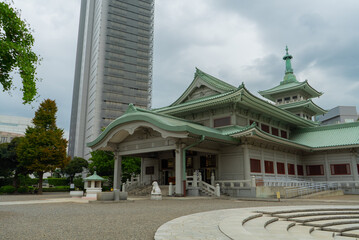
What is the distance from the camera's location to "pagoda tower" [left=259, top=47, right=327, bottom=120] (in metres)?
43.2

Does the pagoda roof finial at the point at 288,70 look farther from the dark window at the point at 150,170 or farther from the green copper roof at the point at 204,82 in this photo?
the dark window at the point at 150,170

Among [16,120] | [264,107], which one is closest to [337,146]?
[264,107]

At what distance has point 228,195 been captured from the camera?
23453 millimetres

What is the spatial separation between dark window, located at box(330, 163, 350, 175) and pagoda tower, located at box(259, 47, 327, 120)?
42.2ft

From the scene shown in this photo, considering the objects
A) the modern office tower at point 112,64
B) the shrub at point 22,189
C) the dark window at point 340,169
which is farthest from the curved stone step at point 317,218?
the modern office tower at point 112,64

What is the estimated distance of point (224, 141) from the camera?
77.4ft

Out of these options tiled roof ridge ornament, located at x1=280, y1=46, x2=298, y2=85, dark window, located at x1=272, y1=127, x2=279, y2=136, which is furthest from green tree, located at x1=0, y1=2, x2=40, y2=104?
tiled roof ridge ornament, located at x1=280, y1=46, x2=298, y2=85

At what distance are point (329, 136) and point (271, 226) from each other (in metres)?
28.6

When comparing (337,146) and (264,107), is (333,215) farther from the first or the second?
(337,146)

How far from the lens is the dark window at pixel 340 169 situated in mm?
30578

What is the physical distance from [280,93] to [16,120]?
148530 mm

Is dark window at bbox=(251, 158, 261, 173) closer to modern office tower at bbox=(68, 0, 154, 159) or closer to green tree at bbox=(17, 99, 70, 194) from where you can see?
green tree at bbox=(17, 99, 70, 194)

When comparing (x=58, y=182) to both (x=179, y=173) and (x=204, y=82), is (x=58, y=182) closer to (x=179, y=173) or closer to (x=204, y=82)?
(x=204, y=82)

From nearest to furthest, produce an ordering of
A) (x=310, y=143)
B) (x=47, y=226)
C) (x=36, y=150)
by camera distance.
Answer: (x=47, y=226), (x=310, y=143), (x=36, y=150)
